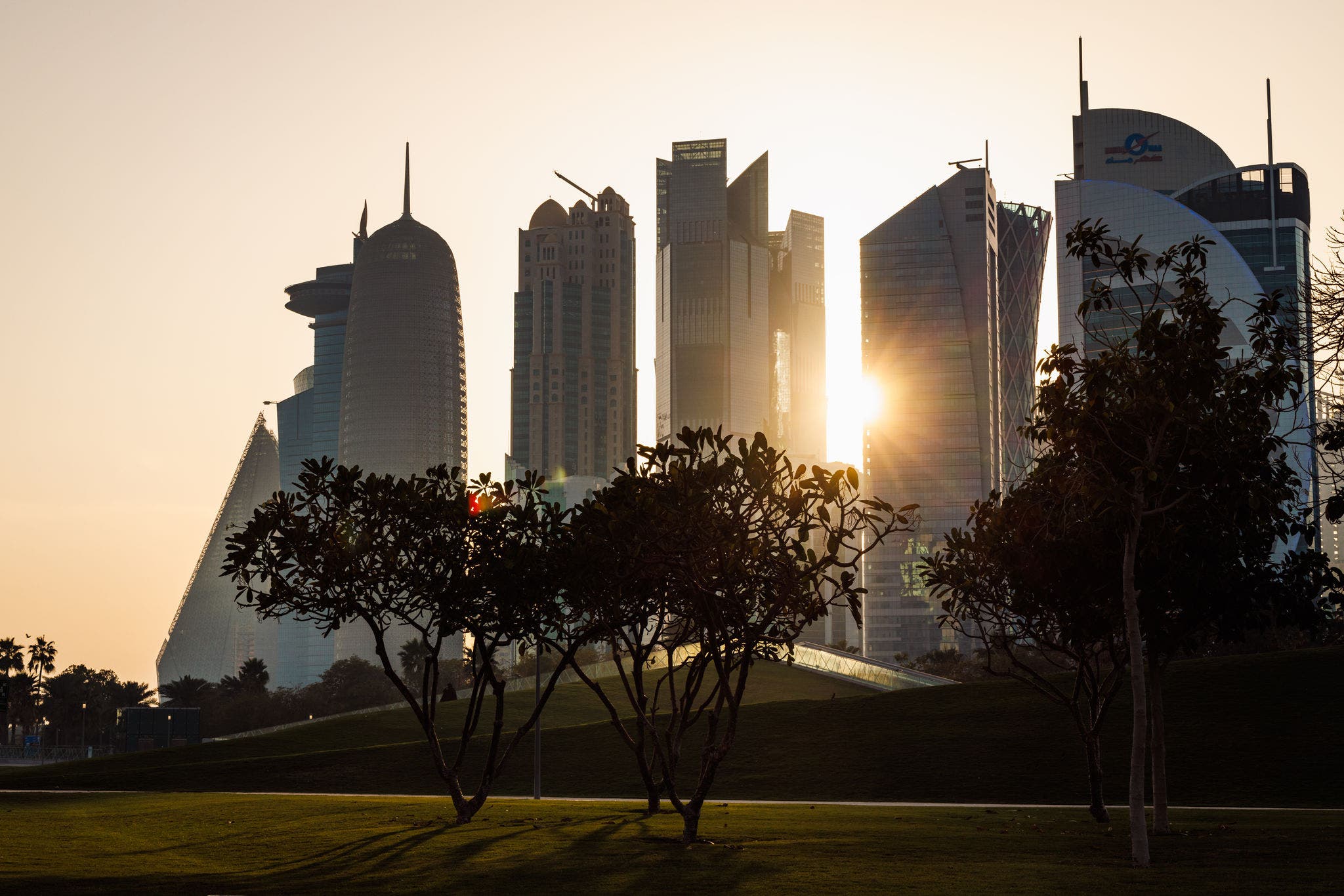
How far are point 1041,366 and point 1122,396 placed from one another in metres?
2.75

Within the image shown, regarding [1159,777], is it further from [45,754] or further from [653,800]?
[45,754]

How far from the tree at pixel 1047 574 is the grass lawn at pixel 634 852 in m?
3.90

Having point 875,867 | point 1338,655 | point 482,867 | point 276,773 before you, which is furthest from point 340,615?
point 1338,655

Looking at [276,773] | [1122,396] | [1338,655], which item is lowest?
[276,773]

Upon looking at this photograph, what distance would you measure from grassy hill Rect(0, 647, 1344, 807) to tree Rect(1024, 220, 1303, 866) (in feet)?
76.0

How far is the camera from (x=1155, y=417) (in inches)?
926

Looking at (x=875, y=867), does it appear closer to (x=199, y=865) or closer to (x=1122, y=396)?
(x=1122, y=396)

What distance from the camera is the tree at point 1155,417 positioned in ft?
75.0

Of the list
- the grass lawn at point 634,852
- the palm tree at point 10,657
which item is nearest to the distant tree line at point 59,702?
the palm tree at point 10,657

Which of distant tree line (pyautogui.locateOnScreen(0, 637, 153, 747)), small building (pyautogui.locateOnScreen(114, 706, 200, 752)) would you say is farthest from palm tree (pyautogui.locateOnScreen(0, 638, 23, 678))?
small building (pyautogui.locateOnScreen(114, 706, 200, 752))

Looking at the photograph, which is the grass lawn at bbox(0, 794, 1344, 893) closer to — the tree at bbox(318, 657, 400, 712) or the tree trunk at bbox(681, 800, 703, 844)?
the tree trunk at bbox(681, 800, 703, 844)

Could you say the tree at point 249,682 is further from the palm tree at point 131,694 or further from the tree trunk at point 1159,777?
the tree trunk at point 1159,777

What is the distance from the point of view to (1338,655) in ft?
192

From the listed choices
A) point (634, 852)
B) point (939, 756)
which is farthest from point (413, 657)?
point (634, 852)
